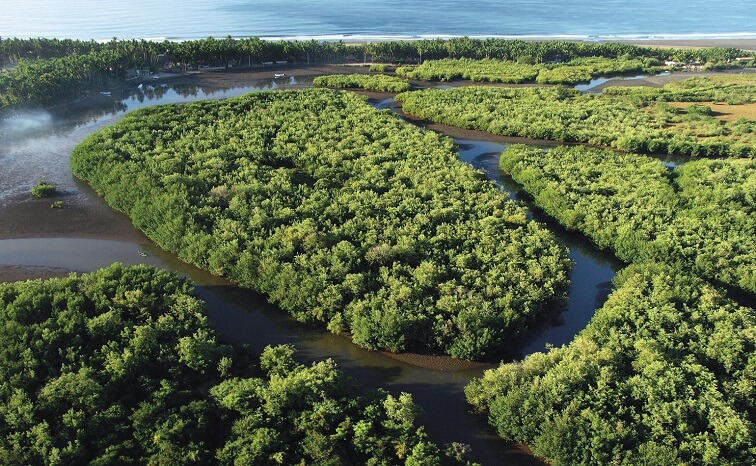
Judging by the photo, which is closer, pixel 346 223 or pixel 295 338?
pixel 295 338

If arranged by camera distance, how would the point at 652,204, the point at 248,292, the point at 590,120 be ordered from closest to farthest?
the point at 248,292, the point at 652,204, the point at 590,120

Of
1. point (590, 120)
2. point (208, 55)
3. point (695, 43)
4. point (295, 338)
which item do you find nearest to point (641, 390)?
point (295, 338)

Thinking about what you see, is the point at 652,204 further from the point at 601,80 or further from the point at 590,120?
the point at 601,80

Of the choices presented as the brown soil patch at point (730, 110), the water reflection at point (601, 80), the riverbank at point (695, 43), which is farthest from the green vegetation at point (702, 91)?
the riverbank at point (695, 43)

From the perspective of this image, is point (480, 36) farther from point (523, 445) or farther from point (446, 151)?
point (523, 445)

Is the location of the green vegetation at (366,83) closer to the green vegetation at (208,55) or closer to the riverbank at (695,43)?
the green vegetation at (208,55)

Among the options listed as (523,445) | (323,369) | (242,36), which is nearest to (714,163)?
(523,445)

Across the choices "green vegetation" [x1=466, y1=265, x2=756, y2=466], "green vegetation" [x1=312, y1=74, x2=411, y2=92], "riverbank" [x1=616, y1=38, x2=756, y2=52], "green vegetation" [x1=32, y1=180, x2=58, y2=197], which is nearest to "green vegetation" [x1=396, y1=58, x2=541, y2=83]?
"green vegetation" [x1=312, y1=74, x2=411, y2=92]
